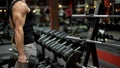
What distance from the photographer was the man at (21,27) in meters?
2.68

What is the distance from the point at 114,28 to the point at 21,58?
329 inches

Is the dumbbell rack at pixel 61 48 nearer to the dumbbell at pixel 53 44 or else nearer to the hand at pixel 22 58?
the dumbbell at pixel 53 44

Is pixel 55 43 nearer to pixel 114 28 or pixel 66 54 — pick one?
pixel 66 54

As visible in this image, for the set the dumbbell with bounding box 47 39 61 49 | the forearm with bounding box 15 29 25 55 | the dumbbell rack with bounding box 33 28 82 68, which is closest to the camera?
the forearm with bounding box 15 29 25 55

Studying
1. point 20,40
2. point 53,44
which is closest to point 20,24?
point 20,40

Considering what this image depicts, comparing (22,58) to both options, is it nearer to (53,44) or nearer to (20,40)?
(20,40)

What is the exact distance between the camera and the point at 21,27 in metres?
2.69

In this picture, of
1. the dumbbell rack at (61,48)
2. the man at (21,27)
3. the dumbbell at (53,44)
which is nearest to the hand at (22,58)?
the man at (21,27)

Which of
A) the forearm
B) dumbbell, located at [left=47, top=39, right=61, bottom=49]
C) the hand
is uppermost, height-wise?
the forearm

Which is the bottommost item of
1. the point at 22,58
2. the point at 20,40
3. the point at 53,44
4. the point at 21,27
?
the point at 53,44

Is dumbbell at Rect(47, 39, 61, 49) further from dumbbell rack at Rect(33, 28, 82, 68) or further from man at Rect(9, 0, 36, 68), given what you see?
man at Rect(9, 0, 36, 68)

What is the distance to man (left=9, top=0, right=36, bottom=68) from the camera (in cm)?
268

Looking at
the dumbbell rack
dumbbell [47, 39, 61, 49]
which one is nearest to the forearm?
the dumbbell rack

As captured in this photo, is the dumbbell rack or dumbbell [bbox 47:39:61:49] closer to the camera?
the dumbbell rack
